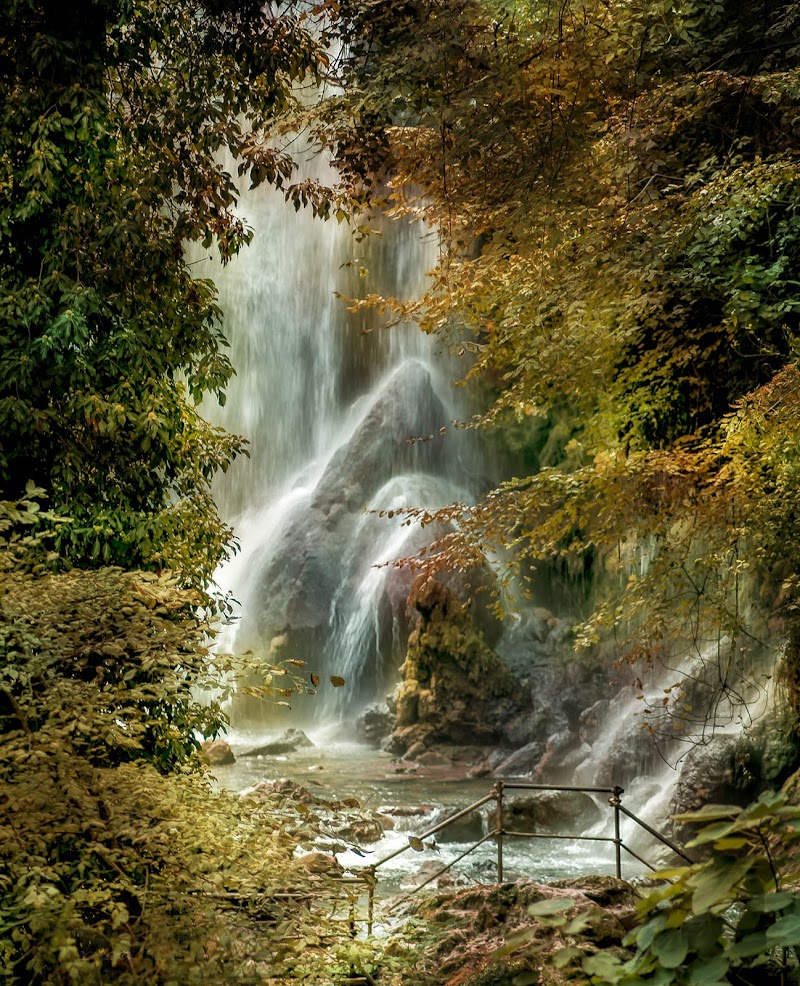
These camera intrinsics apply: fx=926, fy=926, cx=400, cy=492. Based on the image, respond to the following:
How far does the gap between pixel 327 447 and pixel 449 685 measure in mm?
8933

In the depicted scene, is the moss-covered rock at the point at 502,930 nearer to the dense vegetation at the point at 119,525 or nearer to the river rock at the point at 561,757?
the dense vegetation at the point at 119,525

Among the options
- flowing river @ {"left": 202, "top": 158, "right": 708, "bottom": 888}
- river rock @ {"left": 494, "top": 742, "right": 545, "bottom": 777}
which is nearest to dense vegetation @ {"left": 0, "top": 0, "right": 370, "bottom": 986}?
river rock @ {"left": 494, "top": 742, "right": 545, "bottom": 777}

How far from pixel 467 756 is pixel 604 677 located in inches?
110

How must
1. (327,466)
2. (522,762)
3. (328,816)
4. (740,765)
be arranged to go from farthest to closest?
(327,466) < (522,762) < (328,816) < (740,765)

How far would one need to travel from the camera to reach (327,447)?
78.8 ft

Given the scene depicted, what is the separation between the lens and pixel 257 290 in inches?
987

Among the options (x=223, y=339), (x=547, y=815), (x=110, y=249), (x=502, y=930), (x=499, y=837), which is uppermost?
(x=110, y=249)

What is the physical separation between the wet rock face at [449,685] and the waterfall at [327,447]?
6.15 ft

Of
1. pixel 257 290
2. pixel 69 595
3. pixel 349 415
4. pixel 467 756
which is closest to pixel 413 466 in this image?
pixel 349 415

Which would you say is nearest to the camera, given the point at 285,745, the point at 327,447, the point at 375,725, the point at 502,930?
the point at 502,930

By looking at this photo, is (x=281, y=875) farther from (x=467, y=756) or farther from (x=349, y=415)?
(x=349, y=415)

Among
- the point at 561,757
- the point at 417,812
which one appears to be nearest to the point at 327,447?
the point at 561,757

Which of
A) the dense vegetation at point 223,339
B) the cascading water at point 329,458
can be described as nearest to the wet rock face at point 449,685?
the cascading water at point 329,458

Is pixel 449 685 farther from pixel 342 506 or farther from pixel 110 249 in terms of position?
pixel 110 249
